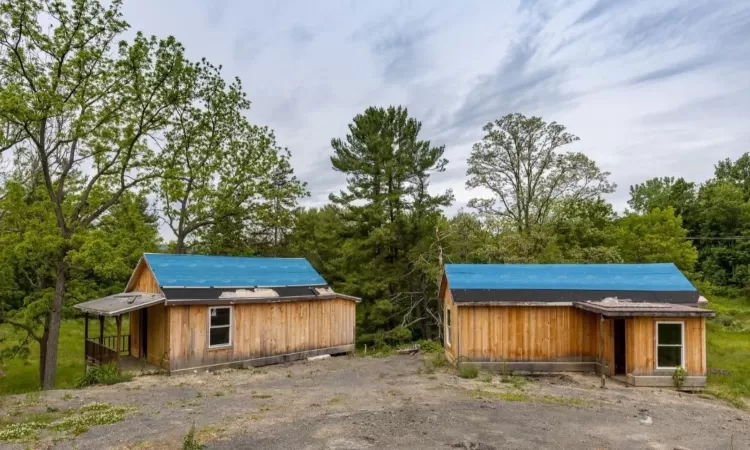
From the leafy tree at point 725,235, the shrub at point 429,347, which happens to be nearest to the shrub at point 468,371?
the shrub at point 429,347

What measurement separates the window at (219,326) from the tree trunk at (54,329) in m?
7.28

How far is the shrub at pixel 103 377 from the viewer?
1273 centimetres

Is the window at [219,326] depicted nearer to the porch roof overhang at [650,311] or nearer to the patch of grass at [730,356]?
the porch roof overhang at [650,311]

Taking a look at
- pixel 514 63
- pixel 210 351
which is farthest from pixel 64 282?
pixel 514 63

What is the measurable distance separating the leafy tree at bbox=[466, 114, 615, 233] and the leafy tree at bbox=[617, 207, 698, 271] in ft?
11.6

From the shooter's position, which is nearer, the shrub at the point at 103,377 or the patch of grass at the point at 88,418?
the patch of grass at the point at 88,418

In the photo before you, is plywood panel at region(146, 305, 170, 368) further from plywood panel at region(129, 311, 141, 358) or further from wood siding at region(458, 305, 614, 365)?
wood siding at region(458, 305, 614, 365)

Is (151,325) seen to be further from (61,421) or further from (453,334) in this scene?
(453,334)

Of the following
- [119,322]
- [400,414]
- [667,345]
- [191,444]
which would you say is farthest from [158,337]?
[667,345]

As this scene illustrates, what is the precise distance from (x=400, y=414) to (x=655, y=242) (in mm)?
24452

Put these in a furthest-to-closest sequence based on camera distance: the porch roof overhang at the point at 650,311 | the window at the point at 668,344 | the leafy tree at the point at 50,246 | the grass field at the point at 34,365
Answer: the grass field at the point at 34,365, the leafy tree at the point at 50,246, the window at the point at 668,344, the porch roof overhang at the point at 650,311

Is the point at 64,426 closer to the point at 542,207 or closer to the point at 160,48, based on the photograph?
the point at 160,48

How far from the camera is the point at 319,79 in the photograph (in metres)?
21.3

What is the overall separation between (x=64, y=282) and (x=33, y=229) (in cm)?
241
